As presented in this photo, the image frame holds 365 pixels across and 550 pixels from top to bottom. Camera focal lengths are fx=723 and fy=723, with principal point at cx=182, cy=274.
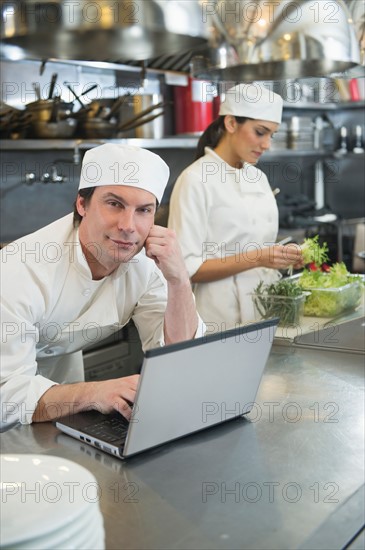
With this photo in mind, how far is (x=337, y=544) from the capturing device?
1037 millimetres

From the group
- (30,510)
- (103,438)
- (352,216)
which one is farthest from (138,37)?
(352,216)

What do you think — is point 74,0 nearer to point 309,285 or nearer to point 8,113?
point 309,285

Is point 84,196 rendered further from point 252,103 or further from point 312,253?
point 252,103

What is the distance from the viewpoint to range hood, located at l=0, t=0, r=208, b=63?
2.72 ft

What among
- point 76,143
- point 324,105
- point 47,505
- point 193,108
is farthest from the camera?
point 324,105

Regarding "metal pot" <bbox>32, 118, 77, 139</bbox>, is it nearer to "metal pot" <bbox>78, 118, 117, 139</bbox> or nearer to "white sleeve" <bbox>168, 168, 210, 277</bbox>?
"metal pot" <bbox>78, 118, 117, 139</bbox>

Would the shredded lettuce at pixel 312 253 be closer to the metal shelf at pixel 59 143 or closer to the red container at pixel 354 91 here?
the metal shelf at pixel 59 143

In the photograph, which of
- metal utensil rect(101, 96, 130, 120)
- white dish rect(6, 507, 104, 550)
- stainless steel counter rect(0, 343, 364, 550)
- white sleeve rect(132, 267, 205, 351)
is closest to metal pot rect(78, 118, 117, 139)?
metal utensil rect(101, 96, 130, 120)

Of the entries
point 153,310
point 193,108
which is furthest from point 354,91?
point 153,310

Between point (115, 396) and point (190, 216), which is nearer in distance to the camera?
point (115, 396)

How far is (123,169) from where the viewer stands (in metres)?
1.79

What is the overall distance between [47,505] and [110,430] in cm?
43

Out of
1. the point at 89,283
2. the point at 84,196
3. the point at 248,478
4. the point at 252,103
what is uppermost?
the point at 252,103

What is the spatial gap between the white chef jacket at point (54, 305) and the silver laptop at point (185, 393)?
0.16m
